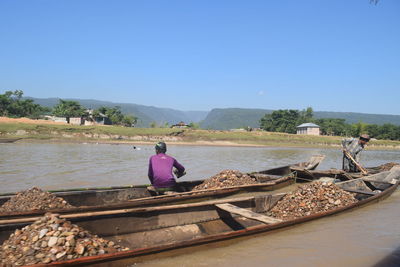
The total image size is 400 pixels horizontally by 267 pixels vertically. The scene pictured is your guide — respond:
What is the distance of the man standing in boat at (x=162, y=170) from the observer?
21.8ft

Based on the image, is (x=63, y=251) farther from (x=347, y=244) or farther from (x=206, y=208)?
(x=347, y=244)

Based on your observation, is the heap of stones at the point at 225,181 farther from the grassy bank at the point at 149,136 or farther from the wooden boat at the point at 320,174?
the grassy bank at the point at 149,136

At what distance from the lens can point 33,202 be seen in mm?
5746

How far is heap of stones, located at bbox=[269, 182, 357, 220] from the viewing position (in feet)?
21.4

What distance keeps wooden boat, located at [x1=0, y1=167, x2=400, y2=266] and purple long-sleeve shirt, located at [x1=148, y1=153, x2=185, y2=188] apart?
1449 millimetres

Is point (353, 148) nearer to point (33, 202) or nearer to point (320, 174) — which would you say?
point (320, 174)

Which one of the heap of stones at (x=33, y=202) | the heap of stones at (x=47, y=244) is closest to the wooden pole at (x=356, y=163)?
the heap of stones at (x=33, y=202)

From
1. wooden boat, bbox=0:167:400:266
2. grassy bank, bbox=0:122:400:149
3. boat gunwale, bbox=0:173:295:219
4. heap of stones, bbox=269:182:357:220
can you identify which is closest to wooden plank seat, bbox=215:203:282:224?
wooden boat, bbox=0:167:400:266

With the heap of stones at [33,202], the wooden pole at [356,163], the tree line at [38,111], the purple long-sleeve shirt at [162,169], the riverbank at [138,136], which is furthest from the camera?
the tree line at [38,111]

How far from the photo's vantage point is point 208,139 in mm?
46812

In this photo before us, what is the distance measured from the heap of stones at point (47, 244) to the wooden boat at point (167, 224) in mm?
312

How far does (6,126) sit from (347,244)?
134ft

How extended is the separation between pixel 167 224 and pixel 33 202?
259 centimetres

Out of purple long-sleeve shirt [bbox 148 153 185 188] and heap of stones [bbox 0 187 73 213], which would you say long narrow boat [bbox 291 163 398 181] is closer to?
purple long-sleeve shirt [bbox 148 153 185 188]
